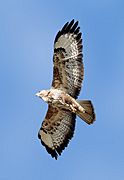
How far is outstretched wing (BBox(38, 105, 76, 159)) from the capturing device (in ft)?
58.5

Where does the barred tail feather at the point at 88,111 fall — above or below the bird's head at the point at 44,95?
below

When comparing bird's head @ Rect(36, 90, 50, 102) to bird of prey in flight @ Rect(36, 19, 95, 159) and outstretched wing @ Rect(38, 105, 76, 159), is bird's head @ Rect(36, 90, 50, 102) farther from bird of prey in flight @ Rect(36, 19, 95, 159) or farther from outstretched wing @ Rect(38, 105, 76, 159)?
outstretched wing @ Rect(38, 105, 76, 159)

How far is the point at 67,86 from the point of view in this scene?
17.3m

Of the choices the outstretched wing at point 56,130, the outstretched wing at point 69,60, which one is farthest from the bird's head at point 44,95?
the outstretched wing at point 56,130

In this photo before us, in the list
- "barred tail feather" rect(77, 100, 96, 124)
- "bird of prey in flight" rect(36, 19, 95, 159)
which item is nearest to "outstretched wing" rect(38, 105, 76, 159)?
"bird of prey in flight" rect(36, 19, 95, 159)

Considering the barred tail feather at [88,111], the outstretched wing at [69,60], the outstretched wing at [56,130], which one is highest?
the outstretched wing at [69,60]

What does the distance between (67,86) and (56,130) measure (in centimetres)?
148

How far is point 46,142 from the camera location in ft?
59.8

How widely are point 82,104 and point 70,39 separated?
6.14 ft

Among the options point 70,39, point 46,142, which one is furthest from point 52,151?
point 70,39

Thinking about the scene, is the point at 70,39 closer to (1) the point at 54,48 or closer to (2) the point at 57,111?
(1) the point at 54,48

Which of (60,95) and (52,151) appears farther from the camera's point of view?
(52,151)

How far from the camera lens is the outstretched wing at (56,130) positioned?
17.8 metres

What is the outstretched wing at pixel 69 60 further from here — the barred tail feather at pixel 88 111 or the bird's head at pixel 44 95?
the barred tail feather at pixel 88 111
